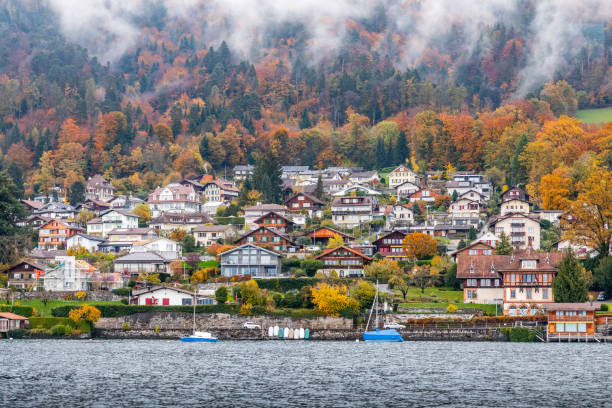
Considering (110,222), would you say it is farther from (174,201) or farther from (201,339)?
(201,339)

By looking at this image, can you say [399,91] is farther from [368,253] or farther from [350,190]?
[368,253]

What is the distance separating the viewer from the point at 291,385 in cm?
5353

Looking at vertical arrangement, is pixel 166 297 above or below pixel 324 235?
below

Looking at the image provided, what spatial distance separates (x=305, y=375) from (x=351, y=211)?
7654cm

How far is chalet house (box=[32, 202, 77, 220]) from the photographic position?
147 meters

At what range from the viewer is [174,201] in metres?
149

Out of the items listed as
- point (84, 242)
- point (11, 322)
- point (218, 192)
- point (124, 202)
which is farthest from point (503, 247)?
point (124, 202)

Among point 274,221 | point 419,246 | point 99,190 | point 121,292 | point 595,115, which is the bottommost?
point 121,292

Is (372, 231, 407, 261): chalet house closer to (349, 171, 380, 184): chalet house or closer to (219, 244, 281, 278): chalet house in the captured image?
(219, 244, 281, 278): chalet house

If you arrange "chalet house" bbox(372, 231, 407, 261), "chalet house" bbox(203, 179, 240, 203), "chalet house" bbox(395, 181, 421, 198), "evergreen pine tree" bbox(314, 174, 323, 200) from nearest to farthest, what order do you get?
"chalet house" bbox(372, 231, 407, 261)
"evergreen pine tree" bbox(314, 174, 323, 200)
"chalet house" bbox(395, 181, 421, 198)
"chalet house" bbox(203, 179, 240, 203)

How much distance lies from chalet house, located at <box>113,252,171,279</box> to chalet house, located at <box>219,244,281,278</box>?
6402 millimetres

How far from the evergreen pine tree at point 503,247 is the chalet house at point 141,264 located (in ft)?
111

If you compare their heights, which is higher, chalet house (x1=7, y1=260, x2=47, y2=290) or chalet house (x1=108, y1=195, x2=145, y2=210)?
chalet house (x1=108, y1=195, x2=145, y2=210)

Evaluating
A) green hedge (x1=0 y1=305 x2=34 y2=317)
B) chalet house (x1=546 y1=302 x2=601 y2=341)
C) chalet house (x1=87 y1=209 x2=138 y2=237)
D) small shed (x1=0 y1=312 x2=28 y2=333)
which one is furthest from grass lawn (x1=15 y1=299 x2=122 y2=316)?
chalet house (x1=87 y1=209 x2=138 y2=237)
